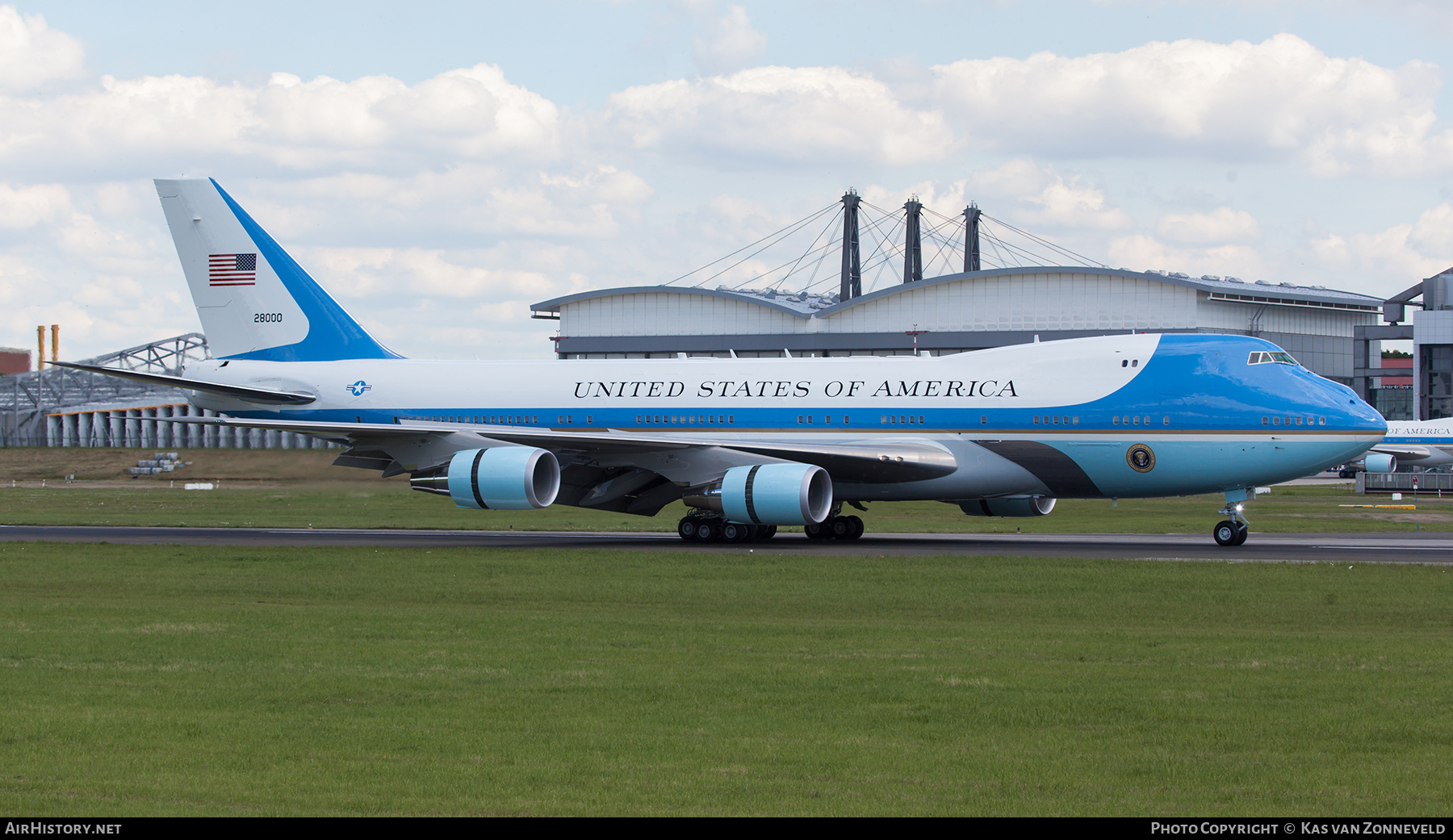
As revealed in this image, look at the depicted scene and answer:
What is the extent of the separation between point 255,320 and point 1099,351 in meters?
20.5

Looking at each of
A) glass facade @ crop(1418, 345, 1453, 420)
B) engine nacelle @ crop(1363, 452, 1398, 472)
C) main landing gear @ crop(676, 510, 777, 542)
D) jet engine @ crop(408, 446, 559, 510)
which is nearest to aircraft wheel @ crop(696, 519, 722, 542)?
main landing gear @ crop(676, 510, 777, 542)

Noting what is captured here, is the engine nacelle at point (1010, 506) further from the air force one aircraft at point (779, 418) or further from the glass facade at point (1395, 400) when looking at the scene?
the glass facade at point (1395, 400)

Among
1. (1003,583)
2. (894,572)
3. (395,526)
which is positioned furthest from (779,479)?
(395,526)

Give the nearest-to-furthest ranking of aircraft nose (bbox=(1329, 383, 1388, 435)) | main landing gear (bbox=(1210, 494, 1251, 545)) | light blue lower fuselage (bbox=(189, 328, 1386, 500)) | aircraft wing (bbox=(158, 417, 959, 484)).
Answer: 1. aircraft nose (bbox=(1329, 383, 1388, 435))
2. light blue lower fuselage (bbox=(189, 328, 1386, 500))
3. main landing gear (bbox=(1210, 494, 1251, 545))
4. aircraft wing (bbox=(158, 417, 959, 484))

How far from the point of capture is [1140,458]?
2805cm

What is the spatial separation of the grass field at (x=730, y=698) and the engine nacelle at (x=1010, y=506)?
10623 millimetres

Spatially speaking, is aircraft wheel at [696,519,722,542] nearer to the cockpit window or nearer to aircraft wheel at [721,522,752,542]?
aircraft wheel at [721,522,752,542]

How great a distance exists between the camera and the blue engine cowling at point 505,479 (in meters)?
28.2

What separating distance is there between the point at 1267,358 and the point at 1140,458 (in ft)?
10.8

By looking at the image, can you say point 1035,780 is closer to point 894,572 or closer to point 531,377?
point 894,572

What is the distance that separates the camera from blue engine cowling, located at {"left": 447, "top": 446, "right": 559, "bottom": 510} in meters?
28.2

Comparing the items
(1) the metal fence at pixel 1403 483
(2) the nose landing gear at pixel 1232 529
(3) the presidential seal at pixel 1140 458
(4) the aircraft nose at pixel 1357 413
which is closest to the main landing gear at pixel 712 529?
(3) the presidential seal at pixel 1140 458

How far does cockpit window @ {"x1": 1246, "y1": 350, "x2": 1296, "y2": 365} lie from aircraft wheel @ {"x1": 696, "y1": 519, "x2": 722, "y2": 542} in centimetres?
1141

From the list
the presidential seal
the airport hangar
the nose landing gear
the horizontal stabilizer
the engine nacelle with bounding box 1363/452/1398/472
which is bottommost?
the nose landing gear
